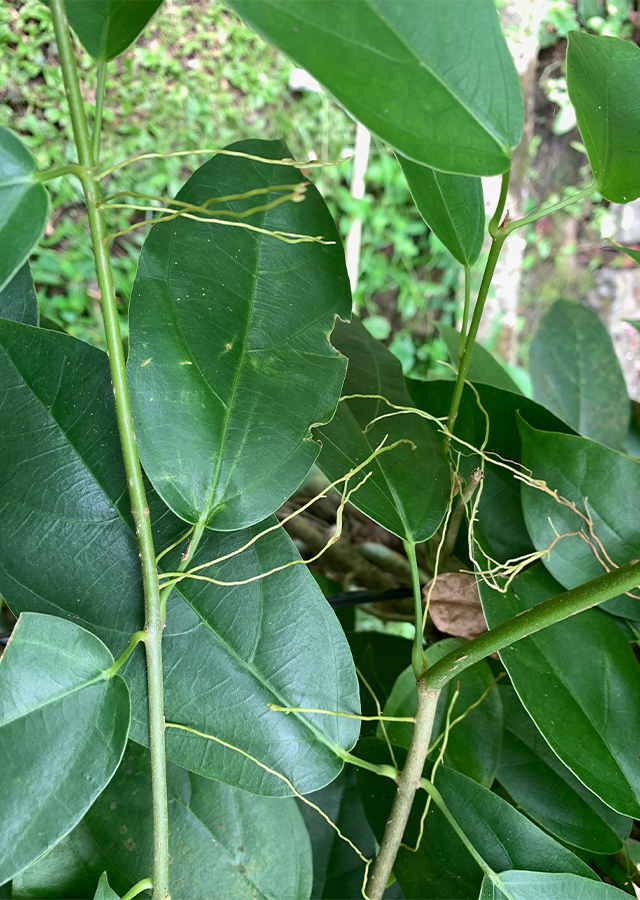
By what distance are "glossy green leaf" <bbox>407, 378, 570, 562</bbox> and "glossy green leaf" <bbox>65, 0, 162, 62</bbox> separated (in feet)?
0.91

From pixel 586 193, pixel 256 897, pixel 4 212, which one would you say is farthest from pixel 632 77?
pixel 256 897

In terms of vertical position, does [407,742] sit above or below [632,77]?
below

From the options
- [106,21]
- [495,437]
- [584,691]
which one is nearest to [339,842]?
[584,691]

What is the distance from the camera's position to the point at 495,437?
18.1 inches

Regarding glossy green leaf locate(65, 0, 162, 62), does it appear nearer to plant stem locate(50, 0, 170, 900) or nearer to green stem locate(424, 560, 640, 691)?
plant stem locate(50, 0, 170, 900)

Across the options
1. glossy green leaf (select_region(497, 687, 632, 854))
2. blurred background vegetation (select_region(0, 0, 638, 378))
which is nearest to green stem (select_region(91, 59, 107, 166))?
glossy green leaf (select_region(497, 687, 632, 854))

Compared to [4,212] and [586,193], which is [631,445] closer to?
[586,193]

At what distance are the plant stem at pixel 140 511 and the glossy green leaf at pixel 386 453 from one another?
0.38 ft

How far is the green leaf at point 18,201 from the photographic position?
0.24m

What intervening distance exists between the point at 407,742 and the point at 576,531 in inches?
7.2

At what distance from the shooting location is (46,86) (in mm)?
1729

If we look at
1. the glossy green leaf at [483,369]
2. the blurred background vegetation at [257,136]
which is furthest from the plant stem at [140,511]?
the blurred background vegetation at [257,136]

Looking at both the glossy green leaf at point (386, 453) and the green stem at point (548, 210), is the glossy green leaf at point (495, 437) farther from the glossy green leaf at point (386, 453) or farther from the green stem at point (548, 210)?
the green stem at point (548, 210)

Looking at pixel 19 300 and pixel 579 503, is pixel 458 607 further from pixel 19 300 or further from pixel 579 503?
pixel 19 300
